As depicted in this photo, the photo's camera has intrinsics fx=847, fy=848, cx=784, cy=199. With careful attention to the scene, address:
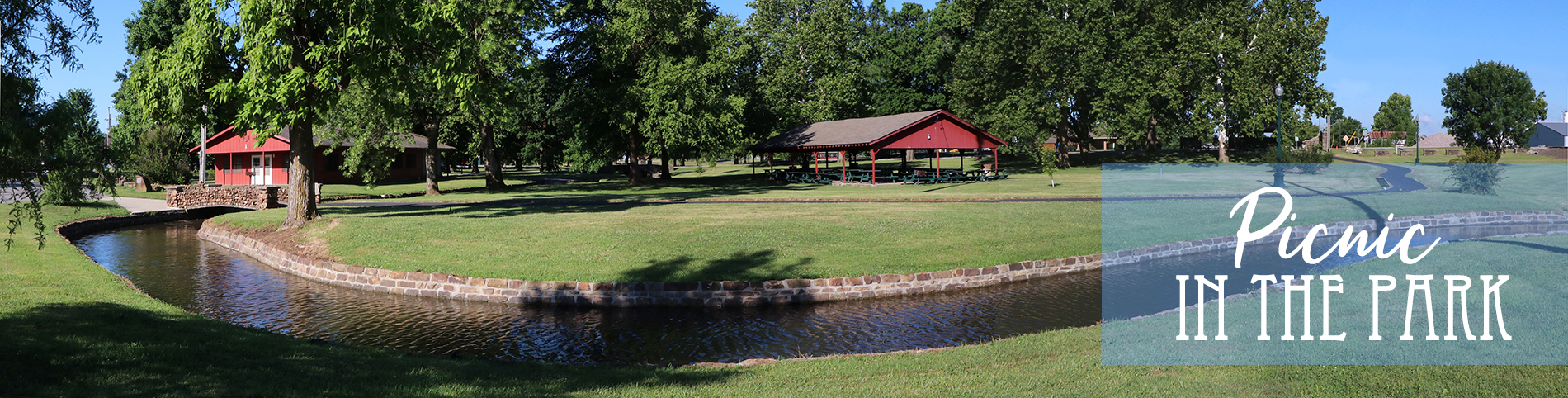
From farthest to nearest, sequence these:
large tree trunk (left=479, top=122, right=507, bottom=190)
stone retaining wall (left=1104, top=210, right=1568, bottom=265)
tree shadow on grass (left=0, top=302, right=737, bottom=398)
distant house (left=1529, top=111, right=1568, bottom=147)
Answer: distant house (left=1529, top=111, right=1568, bottom=147)
large tree trunk (left=479, top=122, right=507, bottom=190)
stone retaining wall (left=1104, top=210, right=1568, bottom=265)
tree shadow on grass (left=0, top=302, right=737, bottom=398)

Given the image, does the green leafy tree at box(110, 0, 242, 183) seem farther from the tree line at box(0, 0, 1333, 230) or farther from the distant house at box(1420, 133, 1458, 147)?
the distant house at box(1420, 133, 1458, 147)

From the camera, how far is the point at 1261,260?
19.6 metres

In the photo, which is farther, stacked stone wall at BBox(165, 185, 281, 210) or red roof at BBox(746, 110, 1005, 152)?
red roof at BBox(746, 110, 1005, 152)

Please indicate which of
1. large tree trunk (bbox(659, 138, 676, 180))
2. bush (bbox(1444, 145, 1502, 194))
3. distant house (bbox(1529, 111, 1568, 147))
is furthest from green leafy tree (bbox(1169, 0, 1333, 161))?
distant house (bbox(1529, 111, 1568, 147))

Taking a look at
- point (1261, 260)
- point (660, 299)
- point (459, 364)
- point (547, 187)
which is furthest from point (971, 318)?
point (547, 187)

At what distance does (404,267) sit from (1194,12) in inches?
2510

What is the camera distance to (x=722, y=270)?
1700cm

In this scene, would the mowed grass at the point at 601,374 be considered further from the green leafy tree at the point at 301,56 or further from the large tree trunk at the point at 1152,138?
the large tree trunk at the point at 1152,138

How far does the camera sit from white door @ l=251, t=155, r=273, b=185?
169 ft

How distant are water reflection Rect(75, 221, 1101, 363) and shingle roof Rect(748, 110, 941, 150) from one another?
104 feet

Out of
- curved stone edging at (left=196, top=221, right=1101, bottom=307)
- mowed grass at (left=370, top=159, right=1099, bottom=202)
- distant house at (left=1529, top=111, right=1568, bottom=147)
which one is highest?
distant house at (left=1529, top=111, right=1568, bottom=147)

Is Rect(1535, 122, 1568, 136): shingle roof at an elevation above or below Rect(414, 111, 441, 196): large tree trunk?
above

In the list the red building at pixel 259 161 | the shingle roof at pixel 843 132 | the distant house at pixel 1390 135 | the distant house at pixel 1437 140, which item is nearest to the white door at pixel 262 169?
the red building at pixel 259 161

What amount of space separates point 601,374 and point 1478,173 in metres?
35.7
